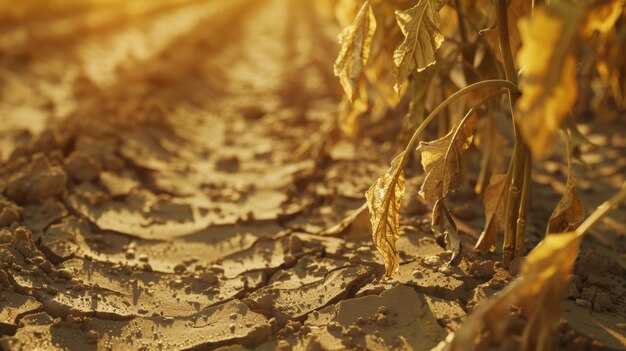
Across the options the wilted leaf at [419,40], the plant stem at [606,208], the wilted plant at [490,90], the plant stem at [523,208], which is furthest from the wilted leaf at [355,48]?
the plant stem at [606,208]

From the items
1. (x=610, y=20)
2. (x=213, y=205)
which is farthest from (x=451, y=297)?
(x=213, y=205)

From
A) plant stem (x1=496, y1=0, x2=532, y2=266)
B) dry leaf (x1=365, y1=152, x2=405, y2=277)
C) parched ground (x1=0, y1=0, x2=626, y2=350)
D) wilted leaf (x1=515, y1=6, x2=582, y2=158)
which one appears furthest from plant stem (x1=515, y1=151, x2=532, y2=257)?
wilted leaf (x1=515, y1=6, x2=582, y2=158)

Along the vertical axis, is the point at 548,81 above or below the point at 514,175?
above

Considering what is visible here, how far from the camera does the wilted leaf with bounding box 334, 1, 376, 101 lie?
1.95 metres

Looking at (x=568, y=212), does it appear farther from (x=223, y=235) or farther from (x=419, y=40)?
(x=223, y=235)

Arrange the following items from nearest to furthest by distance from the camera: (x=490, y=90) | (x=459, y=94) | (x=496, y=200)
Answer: (x=459, y=94) < (x=496, y=200) < (x=490, y=90)

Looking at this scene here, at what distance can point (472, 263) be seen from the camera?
2002mm

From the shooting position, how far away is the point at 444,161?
1799mm

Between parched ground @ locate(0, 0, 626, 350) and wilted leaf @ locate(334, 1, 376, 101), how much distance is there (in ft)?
1.85

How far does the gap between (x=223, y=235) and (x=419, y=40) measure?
1.20 metres

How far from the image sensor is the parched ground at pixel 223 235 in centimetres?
184

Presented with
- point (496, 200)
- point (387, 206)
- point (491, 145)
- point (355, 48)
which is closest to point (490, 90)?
point (491, 145)

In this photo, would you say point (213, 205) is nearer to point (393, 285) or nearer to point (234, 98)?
point (393, 285)

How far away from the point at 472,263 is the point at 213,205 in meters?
1.33
